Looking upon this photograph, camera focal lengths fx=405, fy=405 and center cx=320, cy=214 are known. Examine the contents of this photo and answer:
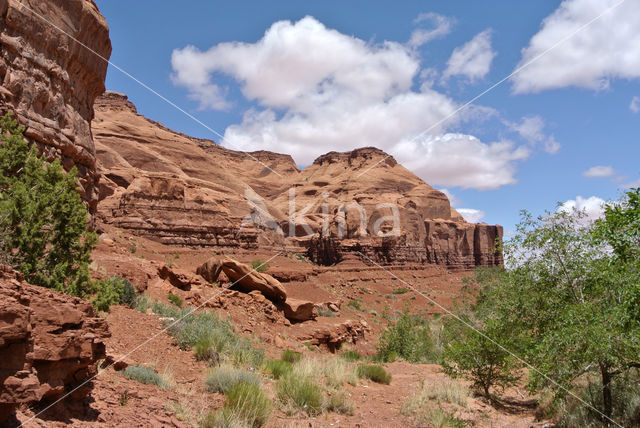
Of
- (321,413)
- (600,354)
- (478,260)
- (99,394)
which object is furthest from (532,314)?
(478,260)

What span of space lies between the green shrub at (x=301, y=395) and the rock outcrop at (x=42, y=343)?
3718mm

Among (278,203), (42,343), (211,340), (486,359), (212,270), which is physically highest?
(278,203)

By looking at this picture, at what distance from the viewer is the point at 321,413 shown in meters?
7.95

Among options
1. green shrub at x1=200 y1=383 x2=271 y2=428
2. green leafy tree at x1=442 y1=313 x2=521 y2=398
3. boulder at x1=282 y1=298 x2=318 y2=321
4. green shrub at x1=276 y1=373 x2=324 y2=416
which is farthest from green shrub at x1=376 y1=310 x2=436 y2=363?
green shrub at x1=200 y1=383 x2=271 y2=428

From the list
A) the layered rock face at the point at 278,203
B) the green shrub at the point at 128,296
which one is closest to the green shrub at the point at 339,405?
the green shrub at the point at 128,296

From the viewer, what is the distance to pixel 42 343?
4.52m

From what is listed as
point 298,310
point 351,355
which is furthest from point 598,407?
point 298,310

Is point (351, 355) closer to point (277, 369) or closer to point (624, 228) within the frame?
point (277, 369)

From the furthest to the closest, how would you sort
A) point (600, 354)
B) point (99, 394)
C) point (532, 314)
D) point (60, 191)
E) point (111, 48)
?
point (111, 48)
point (532, 314)
point (60, 191)
point (600, 354)
point (99, 394)

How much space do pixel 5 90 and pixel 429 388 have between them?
14.0 metres

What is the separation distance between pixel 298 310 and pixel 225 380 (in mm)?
11392

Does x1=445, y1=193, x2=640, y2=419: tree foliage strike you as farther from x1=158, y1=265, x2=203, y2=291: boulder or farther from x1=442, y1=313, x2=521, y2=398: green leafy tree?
x1=158, y1=265, x2=203, y2=291: boulder

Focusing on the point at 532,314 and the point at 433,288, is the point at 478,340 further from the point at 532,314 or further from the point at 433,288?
the point at 433,288

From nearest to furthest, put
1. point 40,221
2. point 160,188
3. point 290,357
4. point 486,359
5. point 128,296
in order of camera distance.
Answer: point 40,221, point 486,359, point 128,296, point 290,357, point 160,188
